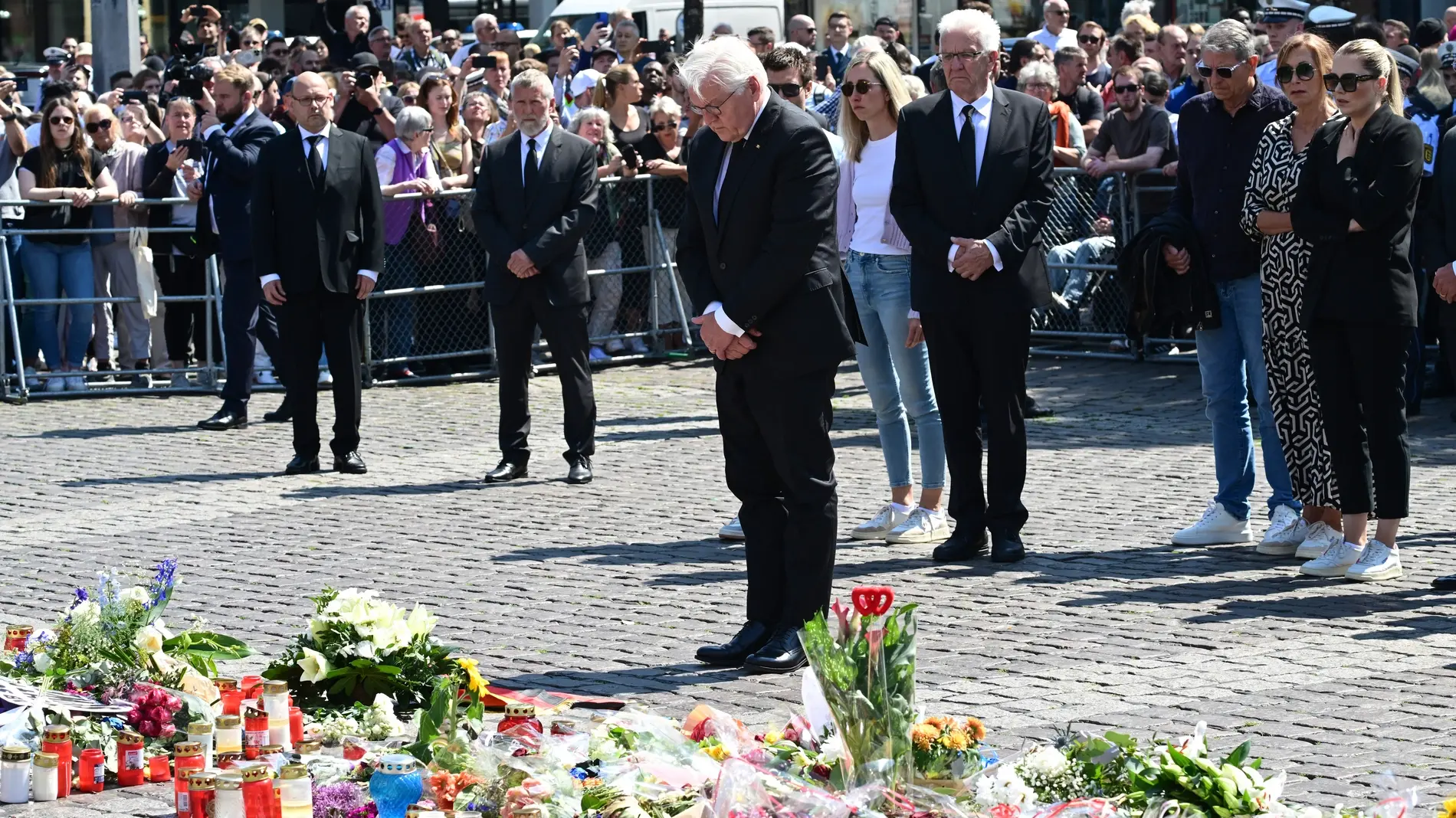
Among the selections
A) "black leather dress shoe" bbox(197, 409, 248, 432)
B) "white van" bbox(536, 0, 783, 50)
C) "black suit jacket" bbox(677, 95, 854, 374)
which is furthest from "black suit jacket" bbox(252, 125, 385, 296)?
"white van" bbox(536, 0, 783, 50)

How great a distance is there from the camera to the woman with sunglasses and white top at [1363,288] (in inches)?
303

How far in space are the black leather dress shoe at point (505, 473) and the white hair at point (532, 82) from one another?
76.4 inches

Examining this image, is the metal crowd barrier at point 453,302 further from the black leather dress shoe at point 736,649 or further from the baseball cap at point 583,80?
the black leather dress shoe at point 736,649

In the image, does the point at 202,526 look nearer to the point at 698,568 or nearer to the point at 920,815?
the point at 698,568

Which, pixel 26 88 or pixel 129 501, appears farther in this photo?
pixel 26 88

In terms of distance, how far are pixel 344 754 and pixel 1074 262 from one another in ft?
33.4

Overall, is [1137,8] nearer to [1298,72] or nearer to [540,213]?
[540,213]

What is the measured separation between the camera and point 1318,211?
7.80 metres

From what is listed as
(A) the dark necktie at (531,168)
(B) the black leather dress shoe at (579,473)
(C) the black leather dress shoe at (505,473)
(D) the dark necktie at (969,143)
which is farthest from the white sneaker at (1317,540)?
(A) the dark necktie at (531,168)

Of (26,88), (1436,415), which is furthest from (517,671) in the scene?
(26,88)

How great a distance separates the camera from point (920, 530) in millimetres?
9062

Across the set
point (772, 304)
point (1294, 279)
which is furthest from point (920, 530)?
point (772, 304)

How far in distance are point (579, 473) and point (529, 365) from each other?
673 millimetres

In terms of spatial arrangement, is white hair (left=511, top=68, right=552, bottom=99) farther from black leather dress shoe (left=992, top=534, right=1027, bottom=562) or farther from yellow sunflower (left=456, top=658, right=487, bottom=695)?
yellow sunflower (left=456, top=658, right=487, bottom=695)
